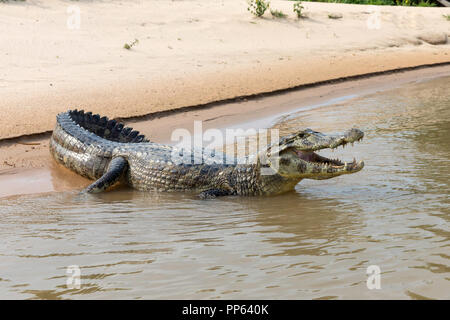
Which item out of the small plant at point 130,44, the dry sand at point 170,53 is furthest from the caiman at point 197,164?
the small plant at point 130,44

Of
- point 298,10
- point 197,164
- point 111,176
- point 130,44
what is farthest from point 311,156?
point 298,10

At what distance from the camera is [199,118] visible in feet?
26.9

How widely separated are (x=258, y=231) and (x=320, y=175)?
1.05 meters

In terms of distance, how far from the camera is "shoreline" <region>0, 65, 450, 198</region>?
5.67 m

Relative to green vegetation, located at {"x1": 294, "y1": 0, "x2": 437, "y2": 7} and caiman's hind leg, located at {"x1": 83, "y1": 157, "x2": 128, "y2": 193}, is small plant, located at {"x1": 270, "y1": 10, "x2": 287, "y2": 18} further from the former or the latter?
caiman's hind leg, located at {"x1": 83, "y1": 157, "x2": 128, "y2": 193}

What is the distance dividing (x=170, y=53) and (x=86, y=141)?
20.4 feet

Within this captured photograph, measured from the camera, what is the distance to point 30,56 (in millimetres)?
10375

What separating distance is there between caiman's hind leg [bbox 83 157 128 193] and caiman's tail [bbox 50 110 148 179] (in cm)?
21

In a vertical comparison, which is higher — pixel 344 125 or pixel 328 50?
pixel 328 50

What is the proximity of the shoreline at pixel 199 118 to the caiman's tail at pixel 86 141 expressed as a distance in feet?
0.47

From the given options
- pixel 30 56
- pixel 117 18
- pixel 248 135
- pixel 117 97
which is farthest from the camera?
pixel 117 18

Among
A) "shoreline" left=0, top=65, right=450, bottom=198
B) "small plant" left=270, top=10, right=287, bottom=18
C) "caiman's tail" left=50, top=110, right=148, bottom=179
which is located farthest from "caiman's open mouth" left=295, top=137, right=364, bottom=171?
"small plant" left=270, top=10, right=287, bottom=18

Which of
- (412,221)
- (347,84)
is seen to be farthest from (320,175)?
(347,84)
